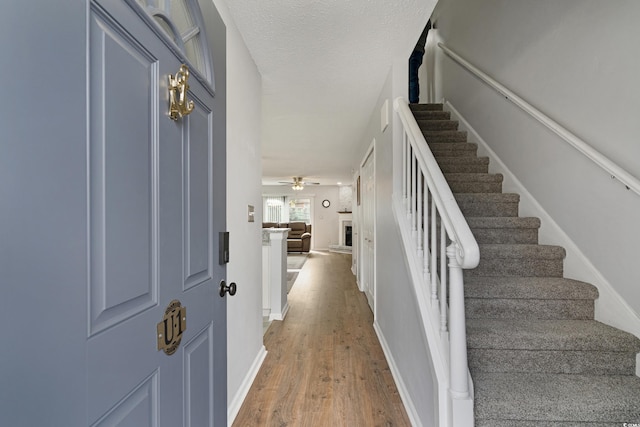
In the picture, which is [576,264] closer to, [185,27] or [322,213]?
[185,27]

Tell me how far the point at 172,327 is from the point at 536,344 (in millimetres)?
1619

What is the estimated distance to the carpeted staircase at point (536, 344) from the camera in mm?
1157

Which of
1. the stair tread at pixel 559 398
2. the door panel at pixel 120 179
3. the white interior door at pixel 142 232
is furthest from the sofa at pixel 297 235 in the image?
the door panel at pixel 120 179

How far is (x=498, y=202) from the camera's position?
2.24 meters

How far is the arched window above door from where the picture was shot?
81 centimetres

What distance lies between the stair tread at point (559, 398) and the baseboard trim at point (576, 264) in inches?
11.1

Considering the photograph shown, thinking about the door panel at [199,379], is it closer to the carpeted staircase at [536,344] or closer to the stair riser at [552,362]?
the carpeted staircase at [536,344]

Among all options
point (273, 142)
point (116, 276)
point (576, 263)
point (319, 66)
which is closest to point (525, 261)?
point (576, 263)

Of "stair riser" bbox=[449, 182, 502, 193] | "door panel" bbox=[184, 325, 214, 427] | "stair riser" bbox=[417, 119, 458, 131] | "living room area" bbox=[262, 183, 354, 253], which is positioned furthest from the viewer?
"living room area" bbox=[262, 183, 354, 253]

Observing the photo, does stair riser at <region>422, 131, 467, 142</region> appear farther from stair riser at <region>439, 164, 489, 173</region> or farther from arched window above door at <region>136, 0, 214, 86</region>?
arched window above door at <region>136, 0, 214, 86</region>

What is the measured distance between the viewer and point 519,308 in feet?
5.32

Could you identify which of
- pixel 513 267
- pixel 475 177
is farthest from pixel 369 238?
pixel 513 267

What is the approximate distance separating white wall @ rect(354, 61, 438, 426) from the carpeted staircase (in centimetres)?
26

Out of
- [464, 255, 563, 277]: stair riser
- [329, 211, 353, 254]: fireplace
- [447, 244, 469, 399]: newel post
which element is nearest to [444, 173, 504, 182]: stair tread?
[464, 255, 563, 277]: stair riser
